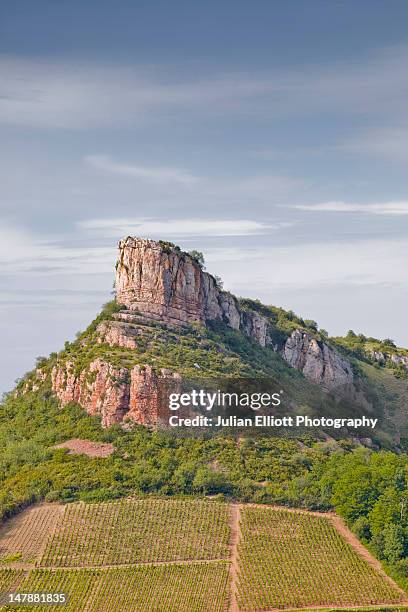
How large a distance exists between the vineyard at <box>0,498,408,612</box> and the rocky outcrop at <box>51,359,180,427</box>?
1313 centimetres

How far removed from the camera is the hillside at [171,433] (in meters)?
94.0

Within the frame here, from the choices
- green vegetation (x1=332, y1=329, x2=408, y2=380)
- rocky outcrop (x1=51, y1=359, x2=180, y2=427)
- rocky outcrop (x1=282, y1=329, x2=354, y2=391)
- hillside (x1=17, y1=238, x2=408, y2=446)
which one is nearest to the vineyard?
rocky outcrop (x1=51, y1=359, x2=180, y2=427)

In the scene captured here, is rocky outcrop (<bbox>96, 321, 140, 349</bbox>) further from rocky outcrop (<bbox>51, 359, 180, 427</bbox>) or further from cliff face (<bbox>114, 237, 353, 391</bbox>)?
rocky outcrop (<bbox>51, 359, 180, 427</bbox>)

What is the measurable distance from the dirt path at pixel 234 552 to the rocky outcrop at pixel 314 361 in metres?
48.4

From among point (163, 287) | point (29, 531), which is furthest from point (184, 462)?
point (163, 287)

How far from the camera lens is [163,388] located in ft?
340

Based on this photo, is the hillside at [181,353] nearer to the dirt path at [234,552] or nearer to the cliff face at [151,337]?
the cliff face at [151,337]

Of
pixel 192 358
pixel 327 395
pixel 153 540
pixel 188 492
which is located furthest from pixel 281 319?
pixel 153 540

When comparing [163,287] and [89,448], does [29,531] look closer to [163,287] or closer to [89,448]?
[89,448]

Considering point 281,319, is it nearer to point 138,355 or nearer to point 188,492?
point 138,355

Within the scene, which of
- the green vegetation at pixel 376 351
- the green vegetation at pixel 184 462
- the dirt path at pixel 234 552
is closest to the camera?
the dirt path at pixel 234 552

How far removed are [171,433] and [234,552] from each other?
69.8ft

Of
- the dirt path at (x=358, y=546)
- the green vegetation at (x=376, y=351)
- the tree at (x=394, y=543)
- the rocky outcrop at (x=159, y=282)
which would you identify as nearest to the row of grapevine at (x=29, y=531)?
the dirt path at (x=358, y=546)

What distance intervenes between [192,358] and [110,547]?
33.1 metres
